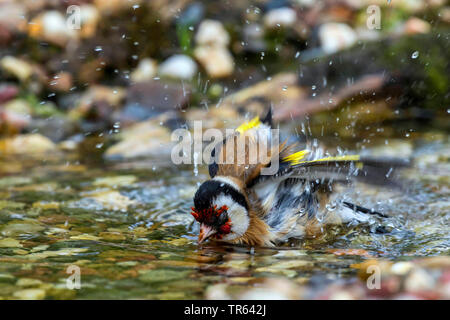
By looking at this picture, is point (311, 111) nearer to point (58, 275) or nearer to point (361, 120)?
point (361, 120)

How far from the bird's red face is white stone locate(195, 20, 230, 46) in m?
4.99

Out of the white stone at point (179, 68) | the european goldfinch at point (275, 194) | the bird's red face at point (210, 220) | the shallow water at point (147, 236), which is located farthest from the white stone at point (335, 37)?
the bird's red face at point (210, 220)

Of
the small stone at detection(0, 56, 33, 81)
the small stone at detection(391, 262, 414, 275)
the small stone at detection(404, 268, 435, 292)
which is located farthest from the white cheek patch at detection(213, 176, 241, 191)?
the small stone at detection(0, 56, 33, 81)

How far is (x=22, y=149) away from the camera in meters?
6.62

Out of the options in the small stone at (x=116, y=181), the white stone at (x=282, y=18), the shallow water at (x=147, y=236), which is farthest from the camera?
the white stone at (x=282, y=18)

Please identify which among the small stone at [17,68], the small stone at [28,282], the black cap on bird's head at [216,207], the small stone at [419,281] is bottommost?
the small stone at [28,282]

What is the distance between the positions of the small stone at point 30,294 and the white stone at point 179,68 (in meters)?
5.64

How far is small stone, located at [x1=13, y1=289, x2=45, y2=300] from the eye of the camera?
8.36 feet

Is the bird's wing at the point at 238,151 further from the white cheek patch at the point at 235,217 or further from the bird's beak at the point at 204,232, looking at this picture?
the bird's beak at the point at 204,232

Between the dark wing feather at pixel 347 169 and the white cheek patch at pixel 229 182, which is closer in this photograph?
the dark wing feather at pixel 347 169

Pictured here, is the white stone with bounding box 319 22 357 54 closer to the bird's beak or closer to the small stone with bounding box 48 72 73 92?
the small stone with bounding box 48 72 73 92

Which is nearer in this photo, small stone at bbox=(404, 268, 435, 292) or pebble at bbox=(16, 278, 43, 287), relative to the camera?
small stone at bbox=(404, 268, 435, 292)

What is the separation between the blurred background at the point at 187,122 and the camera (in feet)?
9.55

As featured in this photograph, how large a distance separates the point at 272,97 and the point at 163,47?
78.4 inches
